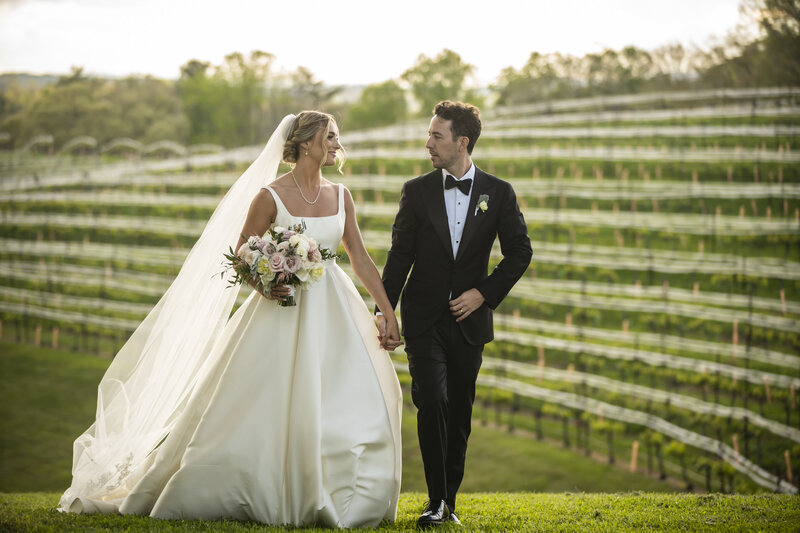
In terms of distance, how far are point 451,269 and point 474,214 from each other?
14.5 inches

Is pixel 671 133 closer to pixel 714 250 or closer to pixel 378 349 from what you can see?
pixel 714 250

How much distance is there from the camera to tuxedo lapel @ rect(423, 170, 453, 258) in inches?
174

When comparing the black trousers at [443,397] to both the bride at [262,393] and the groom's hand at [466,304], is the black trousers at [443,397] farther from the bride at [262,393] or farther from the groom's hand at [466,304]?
the bride at [262,393]

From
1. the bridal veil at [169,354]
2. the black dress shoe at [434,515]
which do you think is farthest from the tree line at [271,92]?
the black dress shoe at [434,515]

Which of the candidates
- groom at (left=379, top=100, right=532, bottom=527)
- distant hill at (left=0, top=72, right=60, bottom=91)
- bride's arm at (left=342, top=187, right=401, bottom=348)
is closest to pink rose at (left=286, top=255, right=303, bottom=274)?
bride's arm at (left=342, top=187, right=401, bottom=348)

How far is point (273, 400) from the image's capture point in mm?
4211

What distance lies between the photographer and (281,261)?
4.11 m

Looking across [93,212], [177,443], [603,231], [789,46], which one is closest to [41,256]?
[93,212]

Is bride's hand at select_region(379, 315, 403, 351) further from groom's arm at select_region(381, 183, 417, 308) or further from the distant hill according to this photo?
the distant hill

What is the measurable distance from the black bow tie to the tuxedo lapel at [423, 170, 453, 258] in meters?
0.03

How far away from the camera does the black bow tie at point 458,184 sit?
4520 mm

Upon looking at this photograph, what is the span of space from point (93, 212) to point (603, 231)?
49.8 feet

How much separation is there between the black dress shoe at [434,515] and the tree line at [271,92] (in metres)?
27.7

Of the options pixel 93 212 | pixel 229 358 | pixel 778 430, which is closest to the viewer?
pixel 229 358
